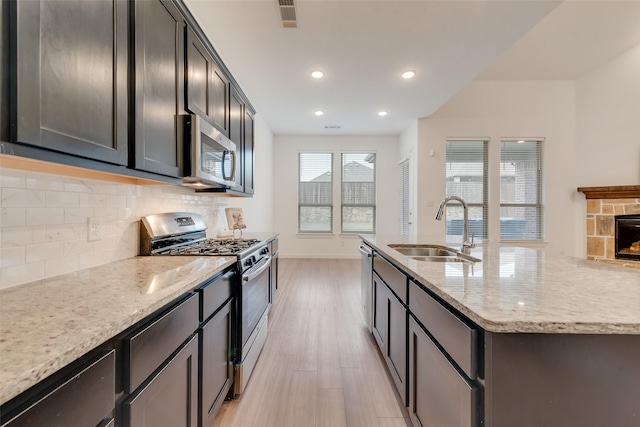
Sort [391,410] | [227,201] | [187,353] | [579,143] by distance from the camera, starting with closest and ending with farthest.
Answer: [187,353]
[391,410]
[227,201]
[579,143]

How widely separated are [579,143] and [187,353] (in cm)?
664

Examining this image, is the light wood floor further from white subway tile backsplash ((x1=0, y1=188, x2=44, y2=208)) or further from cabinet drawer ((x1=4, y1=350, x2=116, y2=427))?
white subway tile backsplash ((x1=0, y1=188, x2=44, y2=208))

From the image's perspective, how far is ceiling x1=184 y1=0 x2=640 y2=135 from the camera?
7.52 feet

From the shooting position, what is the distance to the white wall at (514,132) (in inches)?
192

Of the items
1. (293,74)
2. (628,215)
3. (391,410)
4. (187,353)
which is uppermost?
(293,74)

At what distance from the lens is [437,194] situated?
4.97m

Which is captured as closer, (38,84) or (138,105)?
(38,84)

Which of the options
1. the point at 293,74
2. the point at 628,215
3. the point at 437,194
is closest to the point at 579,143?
the point at 628,215

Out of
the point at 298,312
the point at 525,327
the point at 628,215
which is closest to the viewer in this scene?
the point at 525,327

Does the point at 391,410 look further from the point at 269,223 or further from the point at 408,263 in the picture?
the point at 269,223

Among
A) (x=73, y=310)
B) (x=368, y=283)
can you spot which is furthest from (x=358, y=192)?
(x=73, y=310)

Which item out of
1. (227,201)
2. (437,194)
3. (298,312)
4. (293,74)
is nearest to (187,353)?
(298,312)

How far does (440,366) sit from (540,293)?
1.43 feet

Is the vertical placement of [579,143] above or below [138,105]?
above
